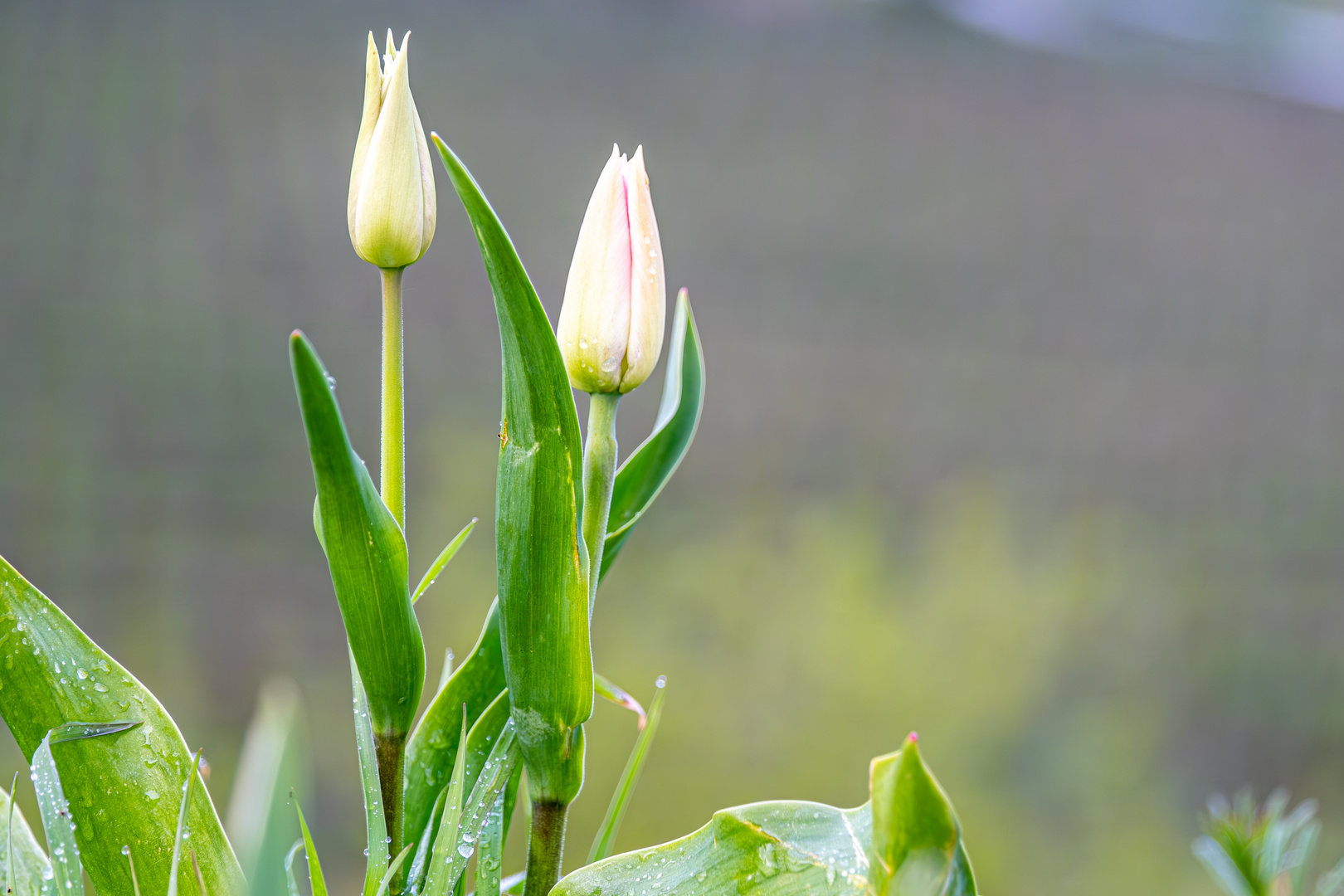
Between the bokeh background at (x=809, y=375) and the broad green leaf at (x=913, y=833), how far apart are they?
94 cm

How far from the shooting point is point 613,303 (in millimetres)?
175

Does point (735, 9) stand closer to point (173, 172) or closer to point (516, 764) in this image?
point (173, 172)

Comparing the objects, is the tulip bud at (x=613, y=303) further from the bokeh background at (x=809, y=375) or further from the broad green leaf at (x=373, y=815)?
the bokeh background at (x=809, y=375)

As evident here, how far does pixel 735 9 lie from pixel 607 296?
1.16 m

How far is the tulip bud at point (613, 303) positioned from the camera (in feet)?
0.57

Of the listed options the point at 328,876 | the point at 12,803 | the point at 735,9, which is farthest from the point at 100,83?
the point at 12,803

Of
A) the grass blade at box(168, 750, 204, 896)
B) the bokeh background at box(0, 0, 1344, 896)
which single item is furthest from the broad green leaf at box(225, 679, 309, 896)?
the bokeh background at box(0, 0, 1344, 896)

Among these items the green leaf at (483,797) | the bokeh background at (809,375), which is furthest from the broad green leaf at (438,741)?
the bokeh background at (809,375)

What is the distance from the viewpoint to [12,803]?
0.57ft

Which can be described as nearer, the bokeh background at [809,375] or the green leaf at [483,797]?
the green leaf at [483,797]

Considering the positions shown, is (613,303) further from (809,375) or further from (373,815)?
(809,375)

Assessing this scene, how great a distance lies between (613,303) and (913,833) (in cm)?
10

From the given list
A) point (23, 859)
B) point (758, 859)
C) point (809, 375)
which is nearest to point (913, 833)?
point (758, 859)

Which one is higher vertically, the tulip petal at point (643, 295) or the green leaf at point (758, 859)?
the tulip petal at point (643, 295)
